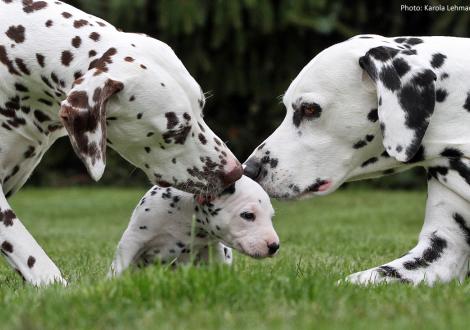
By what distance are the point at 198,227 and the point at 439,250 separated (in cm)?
172

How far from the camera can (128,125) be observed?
5023 mm

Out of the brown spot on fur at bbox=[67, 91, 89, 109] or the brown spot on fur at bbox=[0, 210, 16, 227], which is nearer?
the brown spot on fur at bbox=[67, 91, 89, 109]

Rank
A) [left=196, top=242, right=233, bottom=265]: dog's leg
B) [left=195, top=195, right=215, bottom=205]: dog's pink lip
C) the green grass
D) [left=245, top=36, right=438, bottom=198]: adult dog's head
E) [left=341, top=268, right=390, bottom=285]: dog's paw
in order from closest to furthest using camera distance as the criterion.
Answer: the green grass
[left=341, top=268, right=390, bottom=285]: dog's paw
[left=245, top=36, right=438, bottom=198]: adult dog's head
[left=195, top=195, right=215, bottom=205]: dog's pink lip
[left=196, top=242, right=233, bottom=265]: dog's leg

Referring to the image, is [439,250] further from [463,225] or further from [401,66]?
[401,66]

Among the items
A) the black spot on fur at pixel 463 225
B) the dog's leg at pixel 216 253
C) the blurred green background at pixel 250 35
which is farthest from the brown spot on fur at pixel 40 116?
the blurred green background at pixel 250 35

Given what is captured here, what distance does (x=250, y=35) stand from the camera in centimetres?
1586

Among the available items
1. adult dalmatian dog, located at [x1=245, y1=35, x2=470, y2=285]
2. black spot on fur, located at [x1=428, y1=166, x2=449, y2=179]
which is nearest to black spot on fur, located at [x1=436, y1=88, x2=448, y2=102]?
adult dalmatian dog, located at [x1=245, y1=35, x2=470, y2=285]

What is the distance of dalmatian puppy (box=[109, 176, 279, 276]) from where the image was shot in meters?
5.63

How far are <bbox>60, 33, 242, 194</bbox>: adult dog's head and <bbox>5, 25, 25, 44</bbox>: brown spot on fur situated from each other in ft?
1.75

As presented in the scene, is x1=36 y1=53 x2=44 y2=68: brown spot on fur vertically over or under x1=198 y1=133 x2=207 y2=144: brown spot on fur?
over

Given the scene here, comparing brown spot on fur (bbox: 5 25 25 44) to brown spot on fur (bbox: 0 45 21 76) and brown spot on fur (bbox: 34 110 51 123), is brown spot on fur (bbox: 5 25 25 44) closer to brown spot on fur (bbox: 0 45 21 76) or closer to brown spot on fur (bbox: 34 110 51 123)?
brown spot on fur (bbox: 0 45 21 76)

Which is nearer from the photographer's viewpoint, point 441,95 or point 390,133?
point 390,133

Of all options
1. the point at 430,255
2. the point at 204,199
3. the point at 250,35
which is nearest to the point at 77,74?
the point at 204,199

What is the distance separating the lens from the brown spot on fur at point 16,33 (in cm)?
524
